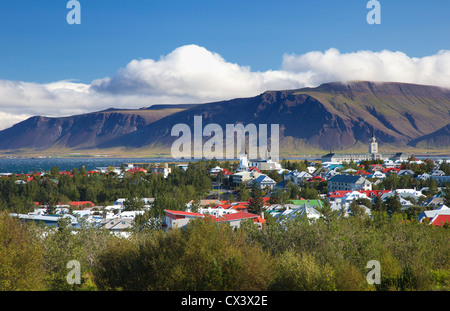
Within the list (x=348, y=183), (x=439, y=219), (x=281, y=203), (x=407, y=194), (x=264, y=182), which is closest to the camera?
(x=439, y=219)

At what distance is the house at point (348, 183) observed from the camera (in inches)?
3420

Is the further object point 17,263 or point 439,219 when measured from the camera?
point 439,219

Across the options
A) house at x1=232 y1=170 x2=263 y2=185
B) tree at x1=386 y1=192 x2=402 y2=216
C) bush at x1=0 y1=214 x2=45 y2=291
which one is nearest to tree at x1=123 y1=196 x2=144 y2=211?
tree at x1=386 y1=192 x2=402 y2=216

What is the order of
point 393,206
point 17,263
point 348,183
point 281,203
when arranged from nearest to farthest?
point 17,263
point 393,206
point 281,203
point 348,183

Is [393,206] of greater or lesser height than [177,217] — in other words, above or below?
below

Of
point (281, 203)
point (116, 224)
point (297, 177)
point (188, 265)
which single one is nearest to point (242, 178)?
point (297, 177)

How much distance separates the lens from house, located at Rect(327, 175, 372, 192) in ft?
285

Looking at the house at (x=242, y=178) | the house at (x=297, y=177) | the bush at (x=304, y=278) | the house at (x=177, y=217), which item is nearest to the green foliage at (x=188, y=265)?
the bush at (x=304, y=278)

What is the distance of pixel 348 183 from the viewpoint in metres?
88.8

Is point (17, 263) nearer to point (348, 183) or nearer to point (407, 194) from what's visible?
point (407, 194)

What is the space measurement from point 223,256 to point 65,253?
8959 millimetres
